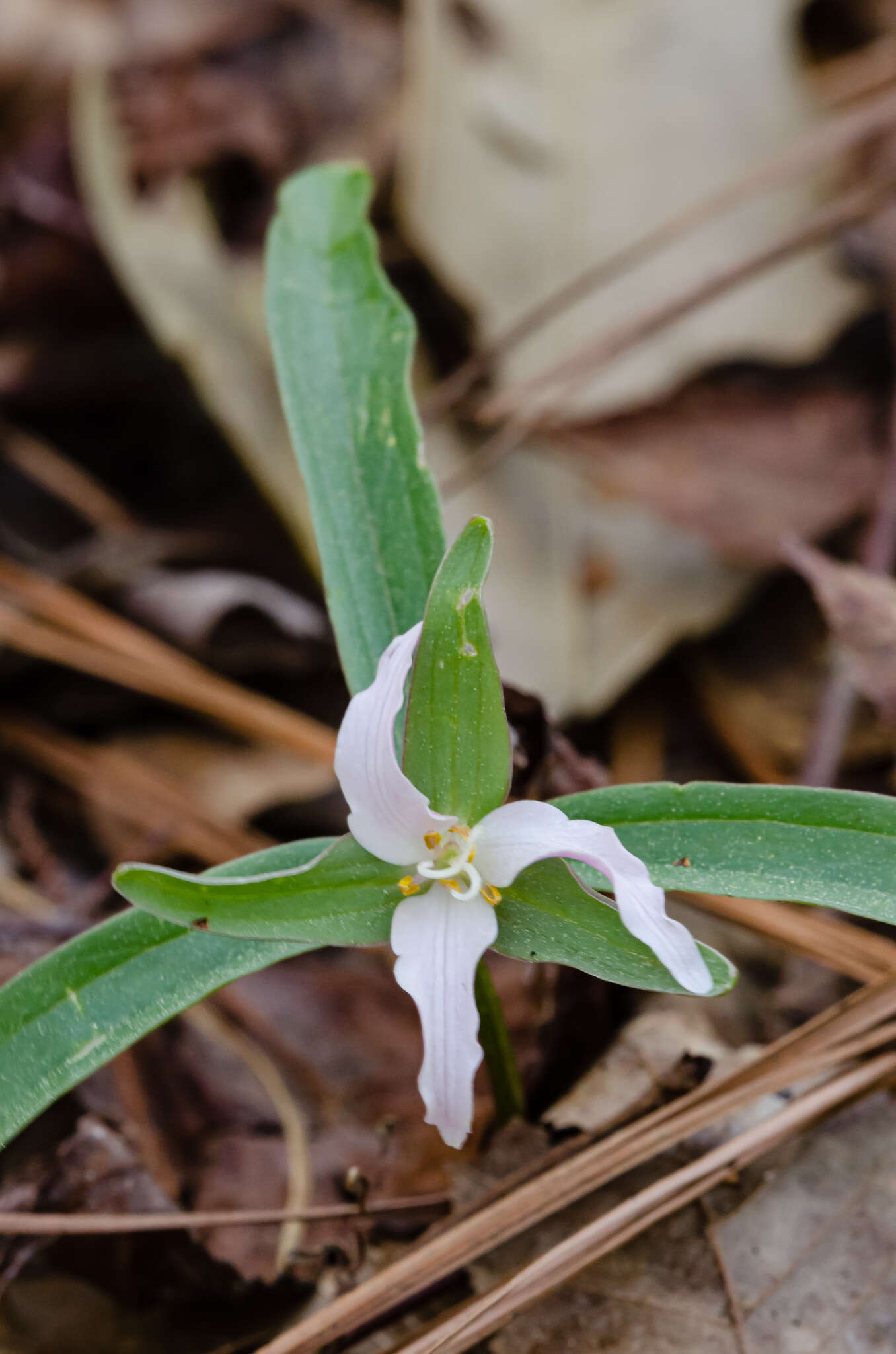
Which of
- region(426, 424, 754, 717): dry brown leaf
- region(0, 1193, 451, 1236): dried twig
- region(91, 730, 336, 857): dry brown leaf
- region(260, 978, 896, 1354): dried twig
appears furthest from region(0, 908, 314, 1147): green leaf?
region(426, 424, 754, 717): dry brown leaf

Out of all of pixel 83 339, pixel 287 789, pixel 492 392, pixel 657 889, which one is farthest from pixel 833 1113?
pixel 83 339

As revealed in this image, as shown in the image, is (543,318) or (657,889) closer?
(657,889)

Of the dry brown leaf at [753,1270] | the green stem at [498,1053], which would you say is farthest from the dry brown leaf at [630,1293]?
the green stem at [498,1053]

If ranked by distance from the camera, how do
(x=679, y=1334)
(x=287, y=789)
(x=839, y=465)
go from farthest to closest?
(x=839, y=465)
(x=287, y=789)
(x=679, y=1334)

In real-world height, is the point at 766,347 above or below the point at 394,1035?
above

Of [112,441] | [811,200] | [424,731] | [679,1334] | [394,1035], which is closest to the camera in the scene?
[424,731]

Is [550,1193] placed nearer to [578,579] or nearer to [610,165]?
[578,579]

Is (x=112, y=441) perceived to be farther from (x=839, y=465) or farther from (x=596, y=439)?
(x=839, y=465)
